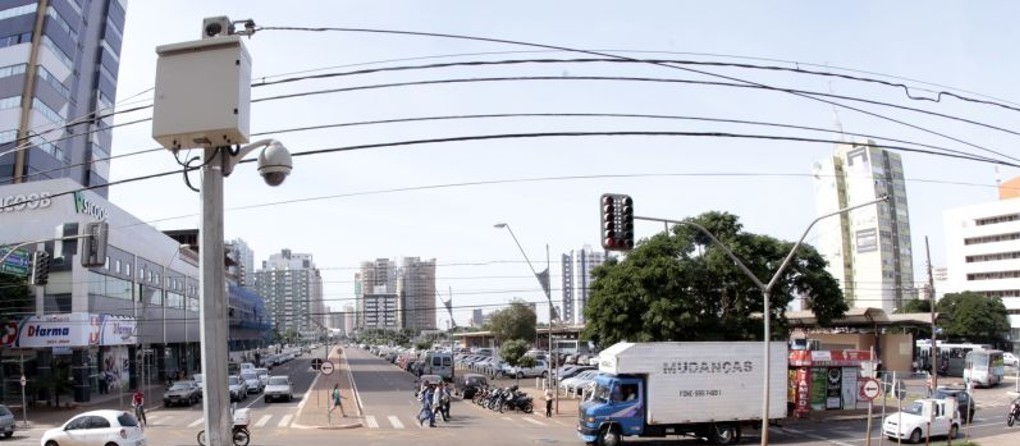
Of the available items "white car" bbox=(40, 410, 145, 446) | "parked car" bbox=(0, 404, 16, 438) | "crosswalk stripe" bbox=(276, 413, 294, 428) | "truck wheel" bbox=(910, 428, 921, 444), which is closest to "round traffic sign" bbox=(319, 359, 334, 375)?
"crosswalk stripe" bbox=(276, 413, 294, 428)

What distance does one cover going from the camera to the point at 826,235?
14838 centimetres

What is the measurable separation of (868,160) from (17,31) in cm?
13144

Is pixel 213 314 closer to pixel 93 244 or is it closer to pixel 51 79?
pixel 93 244

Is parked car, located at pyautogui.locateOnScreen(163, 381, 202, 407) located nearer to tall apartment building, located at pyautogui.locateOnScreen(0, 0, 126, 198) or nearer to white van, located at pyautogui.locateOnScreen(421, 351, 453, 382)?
white van, located at pyautogui.locateOnScreen(421, 351, 453, 382)

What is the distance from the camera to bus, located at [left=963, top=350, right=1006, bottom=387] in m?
58.2

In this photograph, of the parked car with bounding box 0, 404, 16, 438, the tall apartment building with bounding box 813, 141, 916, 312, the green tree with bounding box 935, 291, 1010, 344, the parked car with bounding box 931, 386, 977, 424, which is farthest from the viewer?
the tall apartment building with bounding box 813, 141, 916, 312

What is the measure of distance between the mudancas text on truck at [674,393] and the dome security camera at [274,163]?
69.7 ft

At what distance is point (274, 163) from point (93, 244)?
14800 mm

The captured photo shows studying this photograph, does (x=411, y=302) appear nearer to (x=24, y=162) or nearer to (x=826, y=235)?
(x=826, y=235)

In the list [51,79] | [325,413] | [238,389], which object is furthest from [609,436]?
[51,79]

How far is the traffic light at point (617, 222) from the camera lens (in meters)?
18.7

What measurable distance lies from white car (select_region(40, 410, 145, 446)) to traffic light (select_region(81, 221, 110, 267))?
22.1 ft

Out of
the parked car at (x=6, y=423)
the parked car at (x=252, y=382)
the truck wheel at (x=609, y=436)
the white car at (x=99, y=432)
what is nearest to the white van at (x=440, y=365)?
the parked car at (x=252, y=382)

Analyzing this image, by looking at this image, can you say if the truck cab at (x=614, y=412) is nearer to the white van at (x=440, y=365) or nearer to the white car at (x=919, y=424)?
the white car at (x=919, y=424)
